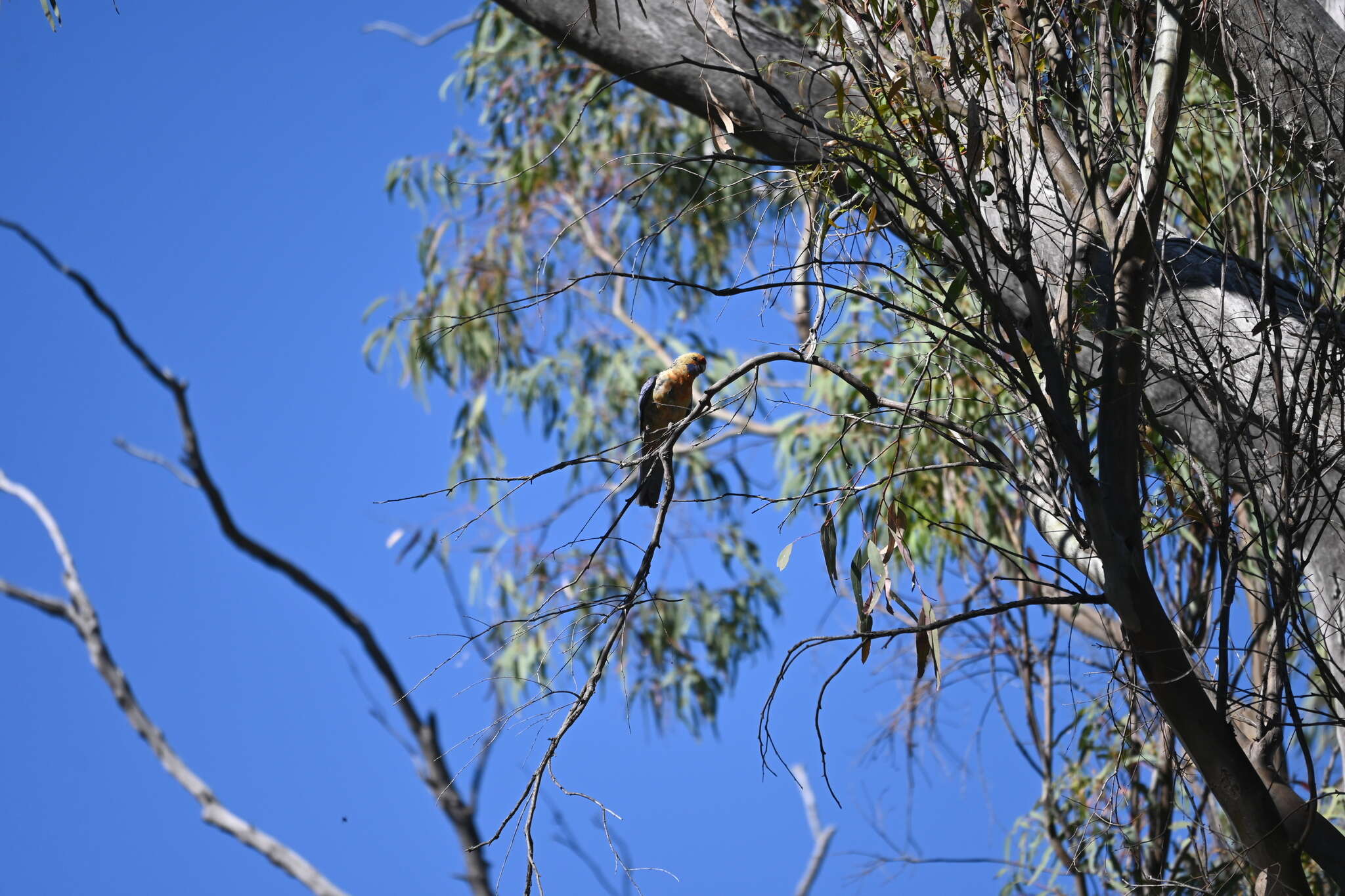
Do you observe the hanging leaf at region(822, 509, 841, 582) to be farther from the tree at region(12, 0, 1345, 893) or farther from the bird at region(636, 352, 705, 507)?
the bird at region(636, 352, 705, 507)

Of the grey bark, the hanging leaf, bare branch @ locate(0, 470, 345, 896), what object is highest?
the grey bark

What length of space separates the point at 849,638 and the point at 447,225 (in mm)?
5181

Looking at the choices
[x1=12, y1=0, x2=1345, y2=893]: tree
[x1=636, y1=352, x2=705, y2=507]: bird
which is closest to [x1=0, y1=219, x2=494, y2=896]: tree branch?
[x1=12, y1=0, x2=1345, y2=893]: tree

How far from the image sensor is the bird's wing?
12.8 ft

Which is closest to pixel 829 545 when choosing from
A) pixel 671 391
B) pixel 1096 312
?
pixel 1096 312

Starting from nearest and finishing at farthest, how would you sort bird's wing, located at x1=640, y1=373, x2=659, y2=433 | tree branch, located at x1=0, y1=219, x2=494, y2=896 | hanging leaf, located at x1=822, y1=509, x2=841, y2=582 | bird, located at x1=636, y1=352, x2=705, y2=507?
tree branch, located at x1=0, y1=219, x2=494, y2=896
hanging leaf, located at x1=822, y1=509, x2=841, y2=582
bird, located at x1=636, y1=352, x2=705, y2=507
bird's wing, located at x1=640, y1=373, x2=659, y2=433

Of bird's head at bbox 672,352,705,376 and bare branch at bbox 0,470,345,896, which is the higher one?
bird's head at bbox 672,352,705,376

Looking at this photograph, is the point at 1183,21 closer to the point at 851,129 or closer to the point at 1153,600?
the point at 851,129

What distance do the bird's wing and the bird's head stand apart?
0.30 ft

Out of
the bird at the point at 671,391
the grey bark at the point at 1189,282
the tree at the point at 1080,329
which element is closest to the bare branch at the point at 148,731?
the tree at the point at 1080,329

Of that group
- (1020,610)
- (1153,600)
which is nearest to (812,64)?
(1153,600)

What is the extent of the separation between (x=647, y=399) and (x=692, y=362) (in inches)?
8.1

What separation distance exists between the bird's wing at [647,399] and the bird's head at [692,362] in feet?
0.30

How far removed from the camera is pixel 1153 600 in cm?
159
